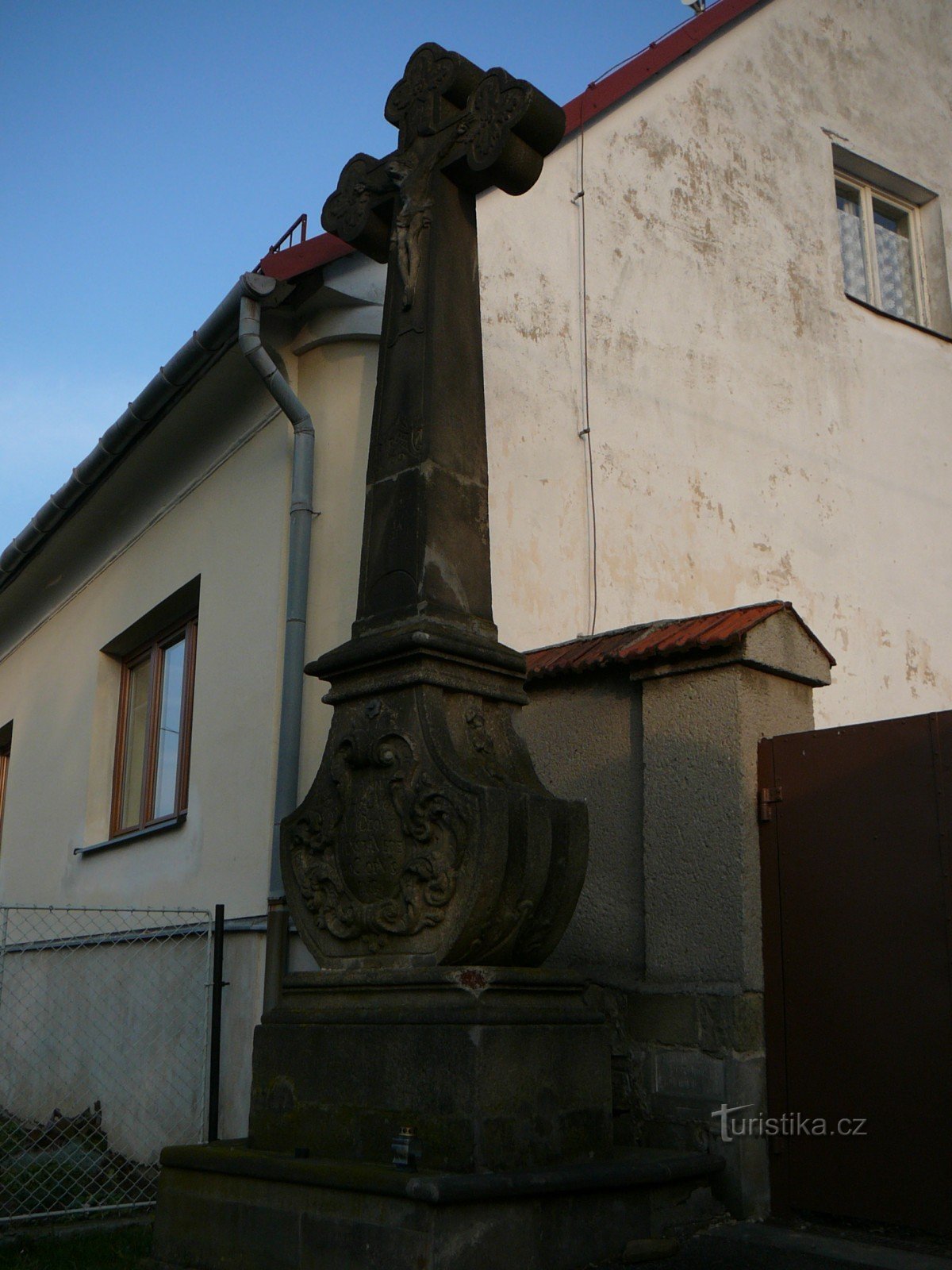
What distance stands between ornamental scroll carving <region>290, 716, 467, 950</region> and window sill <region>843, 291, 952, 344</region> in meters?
6.30

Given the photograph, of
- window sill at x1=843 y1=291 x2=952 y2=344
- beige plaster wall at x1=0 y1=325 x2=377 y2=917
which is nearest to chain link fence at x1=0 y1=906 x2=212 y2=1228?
beige plaster wall at x1=0 y1=325 x2=377 y2=917

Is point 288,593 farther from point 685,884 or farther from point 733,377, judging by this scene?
point 733,377

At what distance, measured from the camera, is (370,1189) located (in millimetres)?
3734

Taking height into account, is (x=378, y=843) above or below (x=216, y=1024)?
above

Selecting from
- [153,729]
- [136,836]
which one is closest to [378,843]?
[136,836]

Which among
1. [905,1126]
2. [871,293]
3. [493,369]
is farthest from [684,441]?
[905,1126]

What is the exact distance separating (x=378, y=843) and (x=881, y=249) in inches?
296

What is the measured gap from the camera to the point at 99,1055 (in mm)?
7684

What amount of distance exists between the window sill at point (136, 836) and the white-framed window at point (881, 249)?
236 inches

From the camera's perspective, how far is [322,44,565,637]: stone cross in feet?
15.3

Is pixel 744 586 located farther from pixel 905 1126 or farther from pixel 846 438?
pixel 905 1126

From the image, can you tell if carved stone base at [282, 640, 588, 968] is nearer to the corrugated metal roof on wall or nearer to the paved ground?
the corrugated metal roof on wall

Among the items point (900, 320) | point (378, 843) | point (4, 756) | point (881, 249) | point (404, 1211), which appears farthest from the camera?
point (4, 756)

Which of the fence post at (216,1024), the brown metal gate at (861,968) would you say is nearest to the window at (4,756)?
the fence post at (216,1024)
